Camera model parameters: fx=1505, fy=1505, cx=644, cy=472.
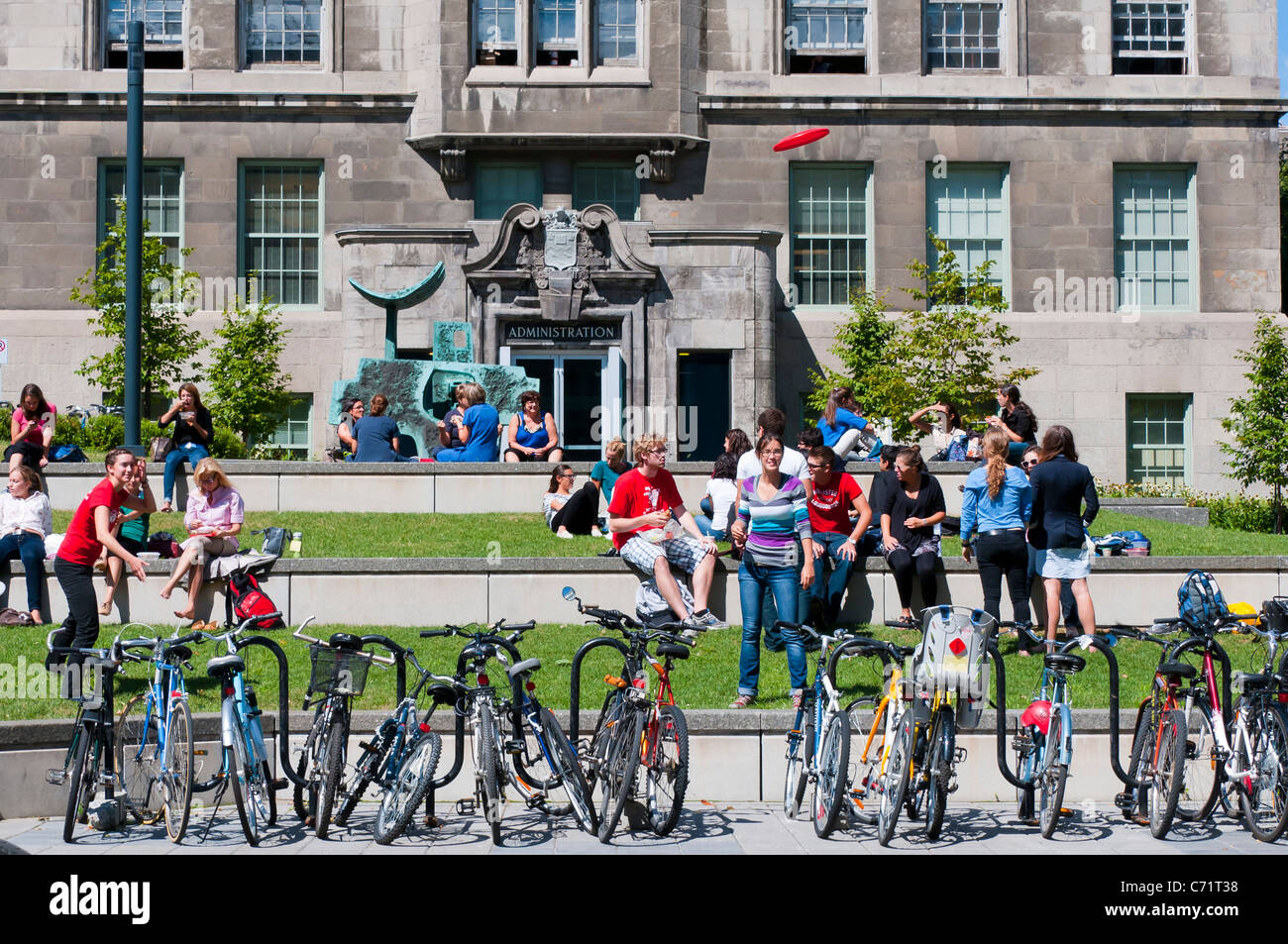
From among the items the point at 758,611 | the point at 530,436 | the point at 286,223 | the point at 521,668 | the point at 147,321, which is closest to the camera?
the point at 521,668

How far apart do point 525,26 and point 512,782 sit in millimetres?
22996

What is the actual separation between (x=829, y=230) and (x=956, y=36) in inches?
187

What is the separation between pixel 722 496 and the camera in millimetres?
14406

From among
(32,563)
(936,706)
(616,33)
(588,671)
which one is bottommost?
(588,671)

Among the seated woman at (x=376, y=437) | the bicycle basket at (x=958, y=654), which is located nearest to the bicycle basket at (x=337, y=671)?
the bicycle basket at (x=958, y=654)

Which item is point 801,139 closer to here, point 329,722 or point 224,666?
point 329,722

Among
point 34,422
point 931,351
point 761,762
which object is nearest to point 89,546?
point 761,762

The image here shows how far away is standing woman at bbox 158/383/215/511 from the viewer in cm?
1800

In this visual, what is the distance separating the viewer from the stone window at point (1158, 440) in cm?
3041

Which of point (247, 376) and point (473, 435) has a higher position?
point (247, 376)

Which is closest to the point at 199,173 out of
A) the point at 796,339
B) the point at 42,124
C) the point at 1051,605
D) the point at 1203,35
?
the point at 42,124

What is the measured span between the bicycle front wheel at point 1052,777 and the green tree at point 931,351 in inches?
614

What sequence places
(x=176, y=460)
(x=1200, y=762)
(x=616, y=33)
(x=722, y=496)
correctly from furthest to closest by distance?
(x=616, y=33) → (x=176, y=460) → (x=722, y=496) → (x=1200, y=762)

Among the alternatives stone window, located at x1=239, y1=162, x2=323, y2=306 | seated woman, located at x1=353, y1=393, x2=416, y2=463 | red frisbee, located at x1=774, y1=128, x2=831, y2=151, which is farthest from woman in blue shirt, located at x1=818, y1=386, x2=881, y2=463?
stone window, located at x1=239, y1=162, x2=323, y2=306
